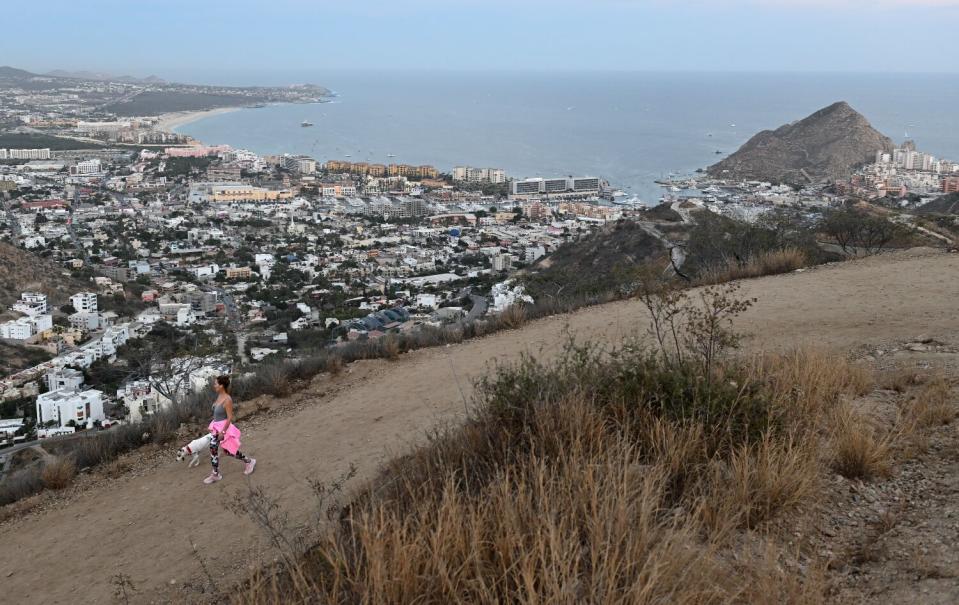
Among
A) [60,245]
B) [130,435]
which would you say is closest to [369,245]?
[60,245]

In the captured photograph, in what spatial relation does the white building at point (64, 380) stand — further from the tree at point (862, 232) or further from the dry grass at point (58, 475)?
the tree at point (862, 232)

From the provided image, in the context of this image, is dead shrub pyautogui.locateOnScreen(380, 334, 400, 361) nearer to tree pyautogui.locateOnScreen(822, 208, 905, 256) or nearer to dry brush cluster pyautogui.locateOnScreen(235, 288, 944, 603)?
dry brush cluster pyautogui.locateOnScreen(235, 288, 944, 603)

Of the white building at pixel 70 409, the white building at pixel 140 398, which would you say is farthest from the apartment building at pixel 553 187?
the white building at pixel 70 409

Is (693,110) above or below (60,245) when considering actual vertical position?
above

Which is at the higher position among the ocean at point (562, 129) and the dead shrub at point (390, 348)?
the ocean at point (562, 129)

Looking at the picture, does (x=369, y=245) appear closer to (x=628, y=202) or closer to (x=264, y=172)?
(x=628, y=202)

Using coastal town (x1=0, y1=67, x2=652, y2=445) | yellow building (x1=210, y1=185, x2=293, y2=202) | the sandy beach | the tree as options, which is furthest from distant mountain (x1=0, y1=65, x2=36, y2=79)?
the tree
